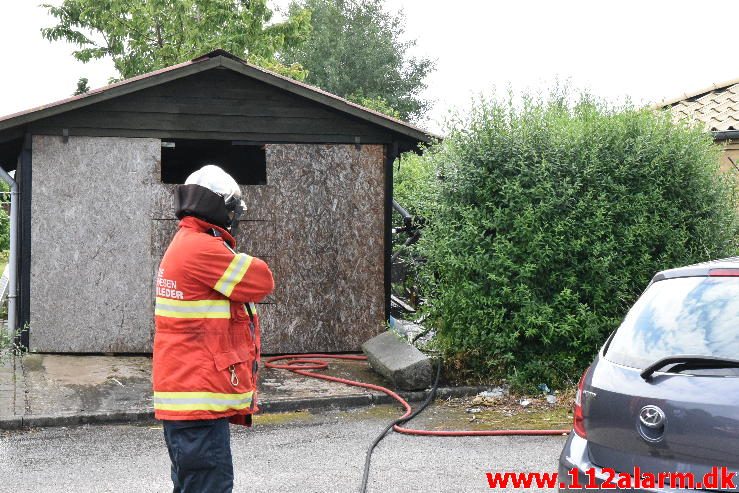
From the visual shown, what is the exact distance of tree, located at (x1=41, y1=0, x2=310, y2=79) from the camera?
24.2 m

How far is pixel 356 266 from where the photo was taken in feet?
37.1

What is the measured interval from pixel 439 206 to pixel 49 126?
4.88 metres

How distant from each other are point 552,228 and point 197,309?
5.59m

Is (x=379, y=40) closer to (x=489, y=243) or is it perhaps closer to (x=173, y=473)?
(x=489, y=243)

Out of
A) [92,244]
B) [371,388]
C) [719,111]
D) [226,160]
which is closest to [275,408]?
[371,388]

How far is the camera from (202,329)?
408cm

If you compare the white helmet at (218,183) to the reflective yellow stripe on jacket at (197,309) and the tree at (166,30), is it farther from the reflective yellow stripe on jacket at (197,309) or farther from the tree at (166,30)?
the tree at (166,30)

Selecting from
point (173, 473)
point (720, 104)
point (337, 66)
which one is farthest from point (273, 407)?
point (337, 66)

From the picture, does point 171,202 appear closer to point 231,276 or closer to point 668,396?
point 231,276

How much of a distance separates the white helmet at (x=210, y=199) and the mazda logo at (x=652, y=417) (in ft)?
7.03

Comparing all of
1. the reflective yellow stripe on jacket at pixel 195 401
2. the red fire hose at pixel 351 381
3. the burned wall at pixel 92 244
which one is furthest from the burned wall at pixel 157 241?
the reflective yellow stripe on jacket at pixel 195 401

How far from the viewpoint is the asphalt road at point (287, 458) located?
5.93 metres

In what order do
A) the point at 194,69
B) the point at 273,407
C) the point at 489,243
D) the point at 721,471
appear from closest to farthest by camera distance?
the point at 721,471, the point at 273,407, the point at 489,243, the point at 194,69

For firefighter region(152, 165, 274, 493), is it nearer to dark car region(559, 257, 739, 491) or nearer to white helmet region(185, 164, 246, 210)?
white helmet region(185, 164, 246, 210)
